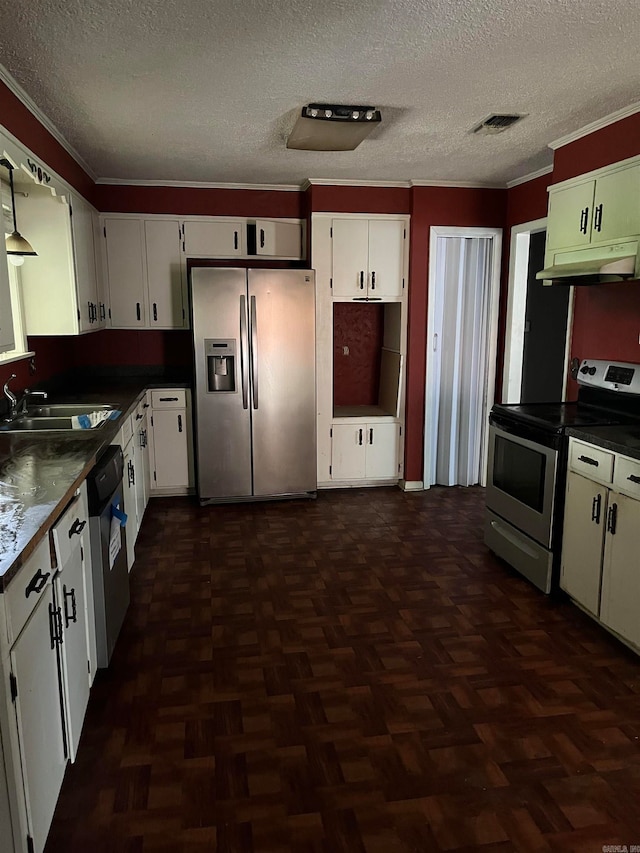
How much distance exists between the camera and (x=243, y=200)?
16.2ft

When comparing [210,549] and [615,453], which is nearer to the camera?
[615,453]

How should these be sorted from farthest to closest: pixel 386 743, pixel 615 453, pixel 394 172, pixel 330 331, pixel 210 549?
pixel 330 331, pixel 394 172, pixel 210 549, pixel 615 453, pixel 386 743

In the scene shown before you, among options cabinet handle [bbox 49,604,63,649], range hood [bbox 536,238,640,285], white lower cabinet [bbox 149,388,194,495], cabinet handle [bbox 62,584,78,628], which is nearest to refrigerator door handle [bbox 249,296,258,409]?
white lower cabinet [bbox 149,388,194,495]

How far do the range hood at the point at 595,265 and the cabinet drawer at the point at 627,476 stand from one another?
910 mm

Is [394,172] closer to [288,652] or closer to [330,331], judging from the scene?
[330,331]

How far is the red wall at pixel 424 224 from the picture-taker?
189 inches

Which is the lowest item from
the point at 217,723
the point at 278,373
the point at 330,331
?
the point at 217,723

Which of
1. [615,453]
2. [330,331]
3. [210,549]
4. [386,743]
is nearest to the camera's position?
[386,743]

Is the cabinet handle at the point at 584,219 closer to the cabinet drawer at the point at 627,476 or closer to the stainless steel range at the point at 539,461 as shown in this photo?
the stainless steel range at the point at 539,461

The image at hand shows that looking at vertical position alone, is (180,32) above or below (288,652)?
above

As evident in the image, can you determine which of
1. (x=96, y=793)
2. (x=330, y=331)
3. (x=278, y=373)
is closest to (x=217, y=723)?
(x=96, y=793)

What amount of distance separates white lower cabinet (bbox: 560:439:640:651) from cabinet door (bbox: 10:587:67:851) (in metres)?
2.17

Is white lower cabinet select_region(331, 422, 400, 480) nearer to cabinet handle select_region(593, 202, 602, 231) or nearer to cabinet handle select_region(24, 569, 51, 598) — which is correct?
cabinet handle select_region(593, 202, 602, 231)

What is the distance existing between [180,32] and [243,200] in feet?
9.04
